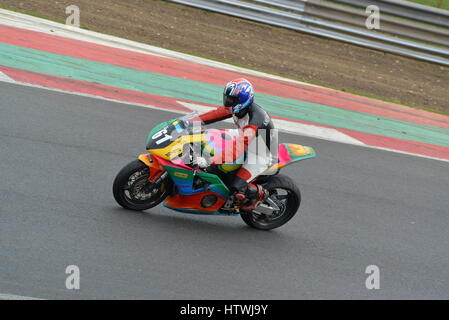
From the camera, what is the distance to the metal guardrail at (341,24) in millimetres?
18297

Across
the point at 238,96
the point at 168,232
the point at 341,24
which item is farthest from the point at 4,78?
the point at 341,24

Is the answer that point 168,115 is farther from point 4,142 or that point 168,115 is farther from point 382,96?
point 382,96

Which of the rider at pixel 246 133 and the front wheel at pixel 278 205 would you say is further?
the front wheel at pixel 278 205

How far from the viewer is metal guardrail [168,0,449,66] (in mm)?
18297

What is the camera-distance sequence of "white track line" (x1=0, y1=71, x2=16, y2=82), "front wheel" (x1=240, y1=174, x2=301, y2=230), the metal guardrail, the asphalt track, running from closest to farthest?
the asphalt track → "front wheel" (x1=240, y1=174, x2=301, y2=230) → "white track line" (x1=0, y1=71, x2=16, y2=82) → the metal guardrail

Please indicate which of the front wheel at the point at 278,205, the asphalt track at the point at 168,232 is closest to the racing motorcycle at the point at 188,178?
the front wheel at the point at 278,205

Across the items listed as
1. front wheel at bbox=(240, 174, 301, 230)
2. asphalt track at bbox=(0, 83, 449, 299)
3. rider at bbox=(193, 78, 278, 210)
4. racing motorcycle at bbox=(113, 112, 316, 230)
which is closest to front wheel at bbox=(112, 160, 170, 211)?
racing motorcycle at bbox=(113, 112, 316, 230)

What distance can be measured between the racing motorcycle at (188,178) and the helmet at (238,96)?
14.5 inches

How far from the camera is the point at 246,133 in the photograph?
21.7 feet

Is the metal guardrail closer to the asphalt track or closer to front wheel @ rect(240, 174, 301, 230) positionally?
the asphalt track

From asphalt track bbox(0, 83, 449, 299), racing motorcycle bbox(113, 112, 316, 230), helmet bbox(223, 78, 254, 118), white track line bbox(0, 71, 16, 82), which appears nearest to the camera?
asphalt track bbox(0, 83, 449, 299)

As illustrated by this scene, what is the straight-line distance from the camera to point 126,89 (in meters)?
11.8

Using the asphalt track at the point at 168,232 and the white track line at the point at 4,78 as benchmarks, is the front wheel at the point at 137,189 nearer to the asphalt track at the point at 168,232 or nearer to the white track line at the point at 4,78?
the asphalt track at the point at 168,232

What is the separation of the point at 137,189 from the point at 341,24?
1319 centimetres
